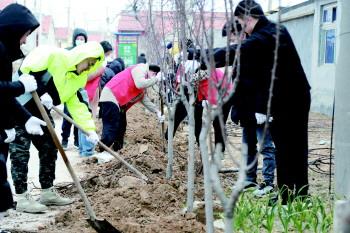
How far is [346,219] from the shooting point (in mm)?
1192

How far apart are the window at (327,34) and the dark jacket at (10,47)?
38.6ft

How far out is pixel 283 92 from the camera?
15.4 feet

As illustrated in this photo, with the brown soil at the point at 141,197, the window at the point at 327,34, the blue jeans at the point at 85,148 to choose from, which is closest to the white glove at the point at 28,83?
the brown soil at the point at 141,197

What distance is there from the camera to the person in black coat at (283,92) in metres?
4.57

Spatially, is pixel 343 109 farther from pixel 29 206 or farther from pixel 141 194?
pixel 29 206

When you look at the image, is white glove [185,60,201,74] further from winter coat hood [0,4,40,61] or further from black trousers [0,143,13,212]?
black trousers [0,143,13,212]

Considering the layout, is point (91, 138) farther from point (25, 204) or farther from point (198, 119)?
point (198, 119)

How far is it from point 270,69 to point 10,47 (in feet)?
6.72

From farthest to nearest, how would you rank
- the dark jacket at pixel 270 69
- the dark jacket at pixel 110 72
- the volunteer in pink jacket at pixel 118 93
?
the dark jacket at pixel 110 72 < the volunteer in pink jacket at pixel 118 93 < the dark jacket at pixel 270 69

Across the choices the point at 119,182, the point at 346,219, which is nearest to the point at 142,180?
the point at 119,182

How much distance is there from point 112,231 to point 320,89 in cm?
1277

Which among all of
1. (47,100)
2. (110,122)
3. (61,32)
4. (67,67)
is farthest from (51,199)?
(61,32)

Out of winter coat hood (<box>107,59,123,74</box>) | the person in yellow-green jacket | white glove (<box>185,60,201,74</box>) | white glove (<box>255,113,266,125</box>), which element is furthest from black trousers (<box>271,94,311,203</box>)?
winter coat hood (<box>107,59,123,74</box>)

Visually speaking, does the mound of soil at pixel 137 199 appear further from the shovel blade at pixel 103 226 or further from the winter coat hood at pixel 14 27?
the winter coat hood at pixel 14 27
